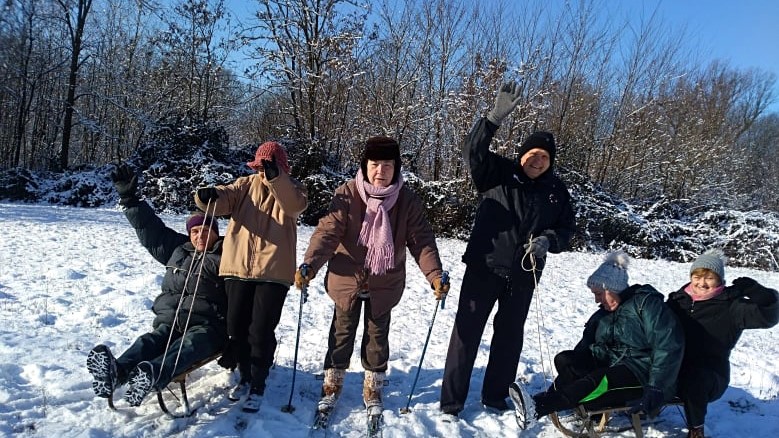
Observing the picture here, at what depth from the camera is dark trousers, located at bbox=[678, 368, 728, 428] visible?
3182 mm

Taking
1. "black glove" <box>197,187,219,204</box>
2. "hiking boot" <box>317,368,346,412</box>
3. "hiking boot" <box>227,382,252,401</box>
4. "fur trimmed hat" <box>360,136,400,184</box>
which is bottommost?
"hiking boot" <box>227,382,252,401</box>

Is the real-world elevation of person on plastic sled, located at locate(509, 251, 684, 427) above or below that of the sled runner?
above

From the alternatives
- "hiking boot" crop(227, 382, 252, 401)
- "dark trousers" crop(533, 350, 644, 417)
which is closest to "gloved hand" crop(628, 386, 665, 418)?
"dark trousers" crop(533, 350, 644, 417)

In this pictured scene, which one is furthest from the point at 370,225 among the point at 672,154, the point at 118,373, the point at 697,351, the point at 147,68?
the point at 147,68

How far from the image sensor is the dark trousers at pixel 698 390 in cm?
318

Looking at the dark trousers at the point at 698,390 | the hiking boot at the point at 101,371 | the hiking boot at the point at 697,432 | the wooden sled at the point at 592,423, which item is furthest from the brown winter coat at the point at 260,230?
the hiking boot at the point at 697,432

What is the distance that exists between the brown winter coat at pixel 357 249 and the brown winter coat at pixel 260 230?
8.5 inches

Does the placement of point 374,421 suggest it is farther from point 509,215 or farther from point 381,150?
point 381,150

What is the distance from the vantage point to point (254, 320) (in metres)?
3.33

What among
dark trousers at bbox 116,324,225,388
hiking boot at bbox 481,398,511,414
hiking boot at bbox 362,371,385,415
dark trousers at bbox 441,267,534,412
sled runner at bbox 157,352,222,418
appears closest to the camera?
dark trousers at bbox 116,324,225,388

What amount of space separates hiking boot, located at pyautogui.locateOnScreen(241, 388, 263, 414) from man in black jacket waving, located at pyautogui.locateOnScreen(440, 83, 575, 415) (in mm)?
1316

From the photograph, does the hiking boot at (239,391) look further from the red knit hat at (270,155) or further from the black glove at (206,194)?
the red knit hat at (270,155)

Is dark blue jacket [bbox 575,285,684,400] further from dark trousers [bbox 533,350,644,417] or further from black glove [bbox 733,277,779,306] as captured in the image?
black glove [bbox 733,277,779,306]

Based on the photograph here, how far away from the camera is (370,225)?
130 inches
